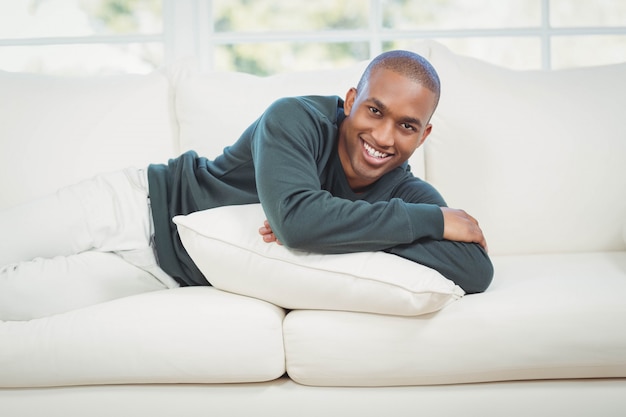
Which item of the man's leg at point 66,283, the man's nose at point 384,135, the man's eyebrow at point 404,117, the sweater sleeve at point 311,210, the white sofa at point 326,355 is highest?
the man's eyebrow at point 404,117

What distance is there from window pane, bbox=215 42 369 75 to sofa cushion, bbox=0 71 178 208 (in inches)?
35.5

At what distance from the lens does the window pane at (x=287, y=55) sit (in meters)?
2.90

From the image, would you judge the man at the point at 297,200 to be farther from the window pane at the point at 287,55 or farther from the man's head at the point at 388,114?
the window pane at the point at 287,55

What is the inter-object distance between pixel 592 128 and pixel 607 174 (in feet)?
0.44

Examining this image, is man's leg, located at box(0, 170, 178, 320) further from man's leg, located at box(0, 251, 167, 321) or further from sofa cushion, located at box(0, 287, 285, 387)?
sofa cushion, located at box(0, 287, 285, 387)

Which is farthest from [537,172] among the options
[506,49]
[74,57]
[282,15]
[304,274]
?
[74,57]

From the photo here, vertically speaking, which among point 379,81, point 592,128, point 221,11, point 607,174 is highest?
point 221,11

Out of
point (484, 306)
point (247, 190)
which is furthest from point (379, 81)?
point (484, 306)

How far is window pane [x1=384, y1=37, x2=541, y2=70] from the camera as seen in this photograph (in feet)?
9.45

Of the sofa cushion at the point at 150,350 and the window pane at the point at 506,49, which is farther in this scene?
the window pane at the point at 506,49

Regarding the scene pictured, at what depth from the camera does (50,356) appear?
1.31 metres

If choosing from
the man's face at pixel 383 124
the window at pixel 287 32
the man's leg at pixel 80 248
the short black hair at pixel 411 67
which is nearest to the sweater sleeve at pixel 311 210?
the man's face at pixel 383 124

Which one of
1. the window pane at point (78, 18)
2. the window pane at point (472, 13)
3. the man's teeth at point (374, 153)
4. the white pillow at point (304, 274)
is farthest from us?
the window pane at point (472, 13)

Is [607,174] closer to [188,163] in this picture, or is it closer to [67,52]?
[188,163]
